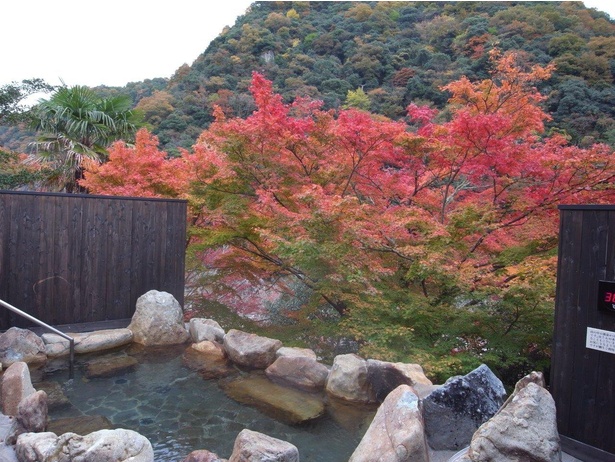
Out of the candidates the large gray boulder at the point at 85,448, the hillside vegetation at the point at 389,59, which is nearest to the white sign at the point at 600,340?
the large gray boulder at the point at 85,448

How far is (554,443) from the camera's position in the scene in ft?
8.99

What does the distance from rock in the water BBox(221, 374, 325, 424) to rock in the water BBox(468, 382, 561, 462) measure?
6.45 ft

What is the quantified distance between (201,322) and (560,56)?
19.7 meters

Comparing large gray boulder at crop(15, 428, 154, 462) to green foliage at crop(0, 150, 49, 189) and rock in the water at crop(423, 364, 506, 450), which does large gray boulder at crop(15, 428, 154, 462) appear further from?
green foliage at crop(0, 150, 49, 189)

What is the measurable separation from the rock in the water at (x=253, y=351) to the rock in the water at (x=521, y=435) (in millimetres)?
3137

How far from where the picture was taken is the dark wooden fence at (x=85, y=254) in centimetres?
586

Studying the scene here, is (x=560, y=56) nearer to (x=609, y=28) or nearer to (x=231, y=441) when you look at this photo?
(x=609, y=28)

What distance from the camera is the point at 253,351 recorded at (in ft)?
18.3

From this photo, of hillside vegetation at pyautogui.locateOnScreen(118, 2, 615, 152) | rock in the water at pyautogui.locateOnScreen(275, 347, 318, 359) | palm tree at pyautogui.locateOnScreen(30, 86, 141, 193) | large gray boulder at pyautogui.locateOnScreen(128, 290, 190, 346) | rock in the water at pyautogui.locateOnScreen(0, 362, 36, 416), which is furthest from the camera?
hillside vegetation at pyautogui.locateOnScreen(118, 2, 615, 152)

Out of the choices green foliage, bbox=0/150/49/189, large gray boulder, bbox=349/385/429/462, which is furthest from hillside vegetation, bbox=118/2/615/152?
large gray boulder, bbox=349/385/429/462

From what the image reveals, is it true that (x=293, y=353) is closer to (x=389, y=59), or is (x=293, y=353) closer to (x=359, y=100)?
(x=359, y=100)

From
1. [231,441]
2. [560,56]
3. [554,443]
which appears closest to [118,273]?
[231,441]

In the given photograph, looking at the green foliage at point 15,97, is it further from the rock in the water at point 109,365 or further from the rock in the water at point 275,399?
the rock in the water at point 275,399

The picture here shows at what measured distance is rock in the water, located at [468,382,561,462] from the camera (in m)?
2.70
